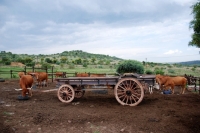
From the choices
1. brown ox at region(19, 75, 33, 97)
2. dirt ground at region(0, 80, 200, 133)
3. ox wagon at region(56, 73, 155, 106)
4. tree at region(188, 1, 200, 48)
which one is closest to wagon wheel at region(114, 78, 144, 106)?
ox wagon at region(56, 73, 155, 106)

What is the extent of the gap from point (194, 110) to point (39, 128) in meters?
5.75

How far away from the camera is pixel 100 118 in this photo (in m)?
6.46

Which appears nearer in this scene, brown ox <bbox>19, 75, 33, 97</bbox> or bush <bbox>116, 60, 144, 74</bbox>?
brown ox <bbox>19, 75, 33, 97</bbox>

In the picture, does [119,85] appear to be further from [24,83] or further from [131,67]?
[131,67]

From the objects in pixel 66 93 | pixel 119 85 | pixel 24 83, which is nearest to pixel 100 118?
pixel 119 85

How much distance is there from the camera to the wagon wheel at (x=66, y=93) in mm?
8695

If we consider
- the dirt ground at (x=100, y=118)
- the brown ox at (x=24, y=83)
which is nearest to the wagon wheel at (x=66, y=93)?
the dirt ground at (x=100, y=118)

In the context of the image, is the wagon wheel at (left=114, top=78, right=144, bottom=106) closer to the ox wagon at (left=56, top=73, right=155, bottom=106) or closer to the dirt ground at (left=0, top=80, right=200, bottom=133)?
the ox wagon at (left=56, top=73, right=155, bottom=106)

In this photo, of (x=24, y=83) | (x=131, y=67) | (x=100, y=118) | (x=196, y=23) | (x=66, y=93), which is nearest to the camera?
(x=100, y=118)

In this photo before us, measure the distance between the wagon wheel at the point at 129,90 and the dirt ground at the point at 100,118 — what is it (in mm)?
325

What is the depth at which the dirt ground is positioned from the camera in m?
5.61

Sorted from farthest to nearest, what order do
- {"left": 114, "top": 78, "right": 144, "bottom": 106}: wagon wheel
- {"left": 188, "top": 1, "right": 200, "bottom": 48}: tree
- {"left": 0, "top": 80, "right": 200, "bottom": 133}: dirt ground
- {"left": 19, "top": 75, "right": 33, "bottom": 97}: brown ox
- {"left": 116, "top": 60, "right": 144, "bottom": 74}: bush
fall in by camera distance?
{"left": 116, "top": 60, "right": 144, "bottom": 74}: bush
{"left": 188, "top": 1, "right": 200, "bottom": 48}: tree
{"left": 19, "top": 75, "right": 33, "bottom": 97}: brown ox
{"left": 114, "top": 78, "right": 144, "bottom": 106}: wagon wheel
{"left": 0, "top": 80, "right": 200, "bottom": 133}: dirt ground

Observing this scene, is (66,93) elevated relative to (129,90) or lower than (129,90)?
lower

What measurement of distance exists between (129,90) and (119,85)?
0.46 metres
